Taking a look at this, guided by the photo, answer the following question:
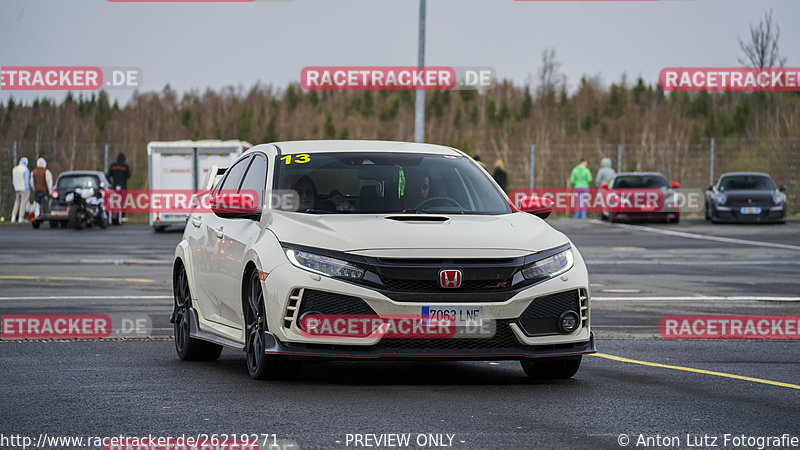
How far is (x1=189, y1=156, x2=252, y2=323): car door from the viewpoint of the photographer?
9.57 metres

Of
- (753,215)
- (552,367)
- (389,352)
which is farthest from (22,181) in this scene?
(389,352)

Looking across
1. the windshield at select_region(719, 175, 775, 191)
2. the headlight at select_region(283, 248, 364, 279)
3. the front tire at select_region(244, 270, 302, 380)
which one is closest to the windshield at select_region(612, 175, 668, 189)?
the windshield at select_region(719, 175, 775, 191)

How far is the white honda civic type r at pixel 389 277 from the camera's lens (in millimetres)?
8133

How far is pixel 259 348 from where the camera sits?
28.3 ft

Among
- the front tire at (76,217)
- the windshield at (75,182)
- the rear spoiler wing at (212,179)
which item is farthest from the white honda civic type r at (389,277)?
the windshield at (75,182)

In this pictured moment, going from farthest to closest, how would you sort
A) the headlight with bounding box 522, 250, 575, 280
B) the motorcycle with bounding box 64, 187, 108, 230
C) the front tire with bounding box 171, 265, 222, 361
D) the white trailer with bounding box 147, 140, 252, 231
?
the white trailer with bounding box 147, 140, 252, 231
the motorcycle with bounding box 64, 187, 108, 230
the front tire with bounding box 171, 265, 222, 361
the headlight with bounding box 522, 250, 575, 280

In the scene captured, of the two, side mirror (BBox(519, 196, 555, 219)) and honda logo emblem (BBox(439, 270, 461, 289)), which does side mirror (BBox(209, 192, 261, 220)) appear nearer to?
honda logo emblem (BBox(439, 270, 461, 289))

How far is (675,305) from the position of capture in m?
15.6

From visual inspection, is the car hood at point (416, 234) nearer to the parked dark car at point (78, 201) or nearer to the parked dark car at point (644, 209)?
the parked dark car at point (78, 201)

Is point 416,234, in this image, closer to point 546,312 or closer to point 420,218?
point 420,218

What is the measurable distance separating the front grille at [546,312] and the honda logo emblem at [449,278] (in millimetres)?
470

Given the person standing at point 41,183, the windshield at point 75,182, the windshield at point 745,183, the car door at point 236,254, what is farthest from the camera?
the person standing at point 41,183

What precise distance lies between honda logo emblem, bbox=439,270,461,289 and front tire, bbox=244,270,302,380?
3.59 feet

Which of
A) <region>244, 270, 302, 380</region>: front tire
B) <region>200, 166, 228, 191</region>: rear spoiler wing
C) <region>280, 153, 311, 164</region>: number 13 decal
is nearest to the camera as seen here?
<region>244, 270, 302, 380</region>: front tire
